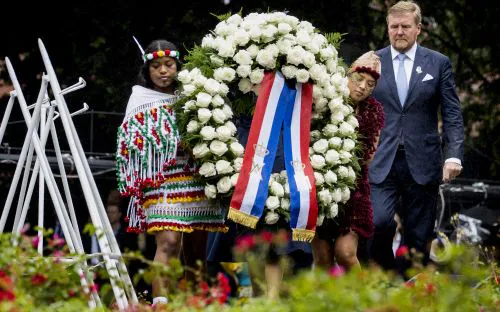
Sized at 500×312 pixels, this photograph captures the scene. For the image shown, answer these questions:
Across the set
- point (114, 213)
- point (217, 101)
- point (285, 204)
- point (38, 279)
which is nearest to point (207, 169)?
point (217, 101)

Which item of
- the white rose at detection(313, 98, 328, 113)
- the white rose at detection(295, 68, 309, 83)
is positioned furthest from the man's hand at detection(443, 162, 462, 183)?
the white rose at detection(295, 68, 309, 83)

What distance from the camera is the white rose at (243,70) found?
30.2 feet

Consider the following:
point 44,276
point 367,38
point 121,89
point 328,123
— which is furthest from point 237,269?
point 44,276

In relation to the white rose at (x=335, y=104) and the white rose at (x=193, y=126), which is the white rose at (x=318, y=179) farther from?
the white rose at (x=193, y=126)

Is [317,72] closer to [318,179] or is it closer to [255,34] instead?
[255,34]

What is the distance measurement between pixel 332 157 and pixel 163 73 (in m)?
1.24

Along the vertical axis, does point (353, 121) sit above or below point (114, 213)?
above

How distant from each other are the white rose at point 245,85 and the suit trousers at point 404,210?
1.83m

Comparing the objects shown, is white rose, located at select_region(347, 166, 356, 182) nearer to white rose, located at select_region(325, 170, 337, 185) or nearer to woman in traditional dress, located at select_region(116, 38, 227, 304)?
white rose, located at select_region(325, 170, 337, 185)

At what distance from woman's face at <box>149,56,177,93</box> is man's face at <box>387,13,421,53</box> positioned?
2.12 m

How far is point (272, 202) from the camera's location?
9188 millimetres

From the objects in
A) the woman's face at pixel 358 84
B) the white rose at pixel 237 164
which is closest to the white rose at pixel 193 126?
the white rose at pixel 237 164

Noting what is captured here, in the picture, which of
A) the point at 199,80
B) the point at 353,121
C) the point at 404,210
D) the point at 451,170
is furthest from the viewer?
the point at 404,210

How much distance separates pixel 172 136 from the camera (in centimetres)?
930
